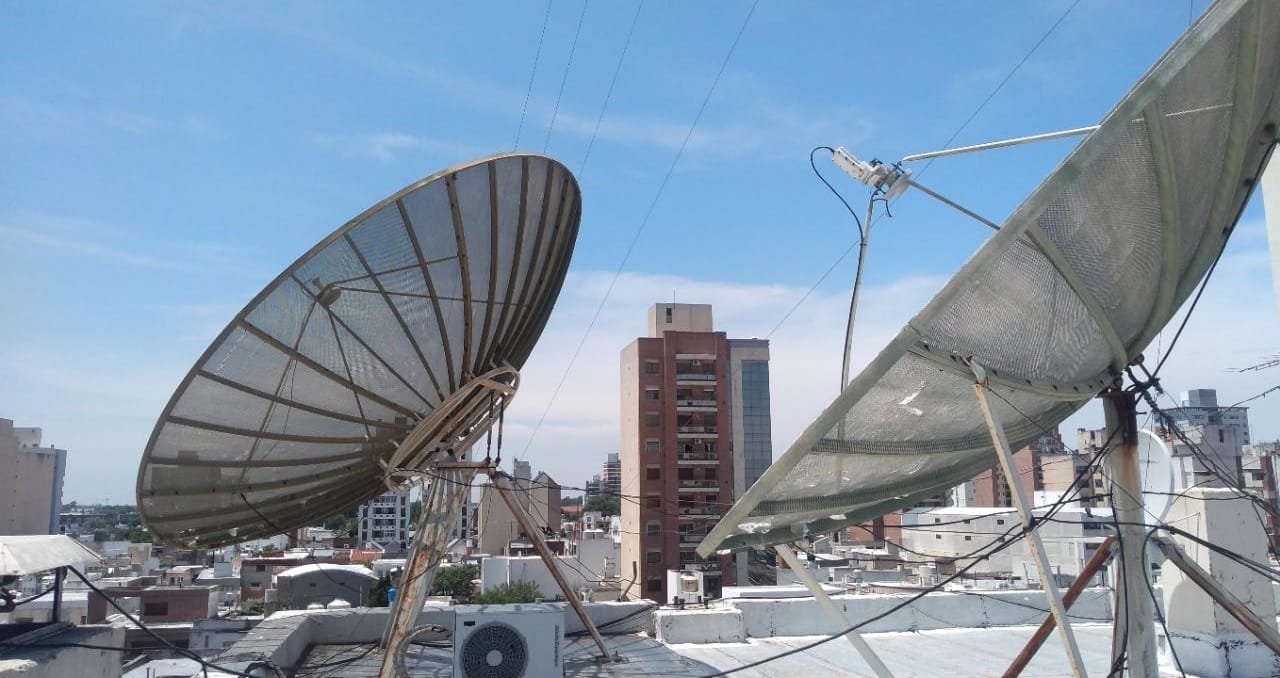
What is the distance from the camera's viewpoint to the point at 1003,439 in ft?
19.3

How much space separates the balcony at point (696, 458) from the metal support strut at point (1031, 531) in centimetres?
5976

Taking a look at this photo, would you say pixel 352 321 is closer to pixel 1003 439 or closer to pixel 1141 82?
pixel 1003 439

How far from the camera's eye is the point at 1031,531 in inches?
229

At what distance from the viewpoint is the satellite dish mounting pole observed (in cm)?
650

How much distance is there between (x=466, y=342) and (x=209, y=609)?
47.2m

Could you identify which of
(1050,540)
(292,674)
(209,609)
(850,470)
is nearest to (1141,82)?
(850,470)

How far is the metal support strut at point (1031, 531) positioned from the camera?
5.66m

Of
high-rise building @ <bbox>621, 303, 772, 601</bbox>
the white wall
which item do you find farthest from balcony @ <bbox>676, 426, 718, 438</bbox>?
the white wall

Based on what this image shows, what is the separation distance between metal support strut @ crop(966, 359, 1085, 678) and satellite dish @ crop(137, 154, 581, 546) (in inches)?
272

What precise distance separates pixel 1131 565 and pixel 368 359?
10.2m

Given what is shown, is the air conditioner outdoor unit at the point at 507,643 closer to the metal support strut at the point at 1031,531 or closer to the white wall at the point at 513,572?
the metal support strut at the point at 1031,531

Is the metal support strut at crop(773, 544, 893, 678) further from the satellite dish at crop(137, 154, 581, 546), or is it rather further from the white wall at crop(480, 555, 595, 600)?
the white wall at crop(480, 555, 595, 600)

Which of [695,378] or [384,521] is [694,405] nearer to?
[695,378]

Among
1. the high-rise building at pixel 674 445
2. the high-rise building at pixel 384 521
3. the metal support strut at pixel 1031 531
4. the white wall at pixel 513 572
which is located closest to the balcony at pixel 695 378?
the high-rise building at pixel 674 445
